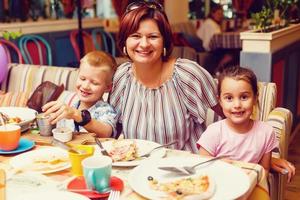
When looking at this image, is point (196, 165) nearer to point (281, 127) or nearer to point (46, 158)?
point (46, 158)

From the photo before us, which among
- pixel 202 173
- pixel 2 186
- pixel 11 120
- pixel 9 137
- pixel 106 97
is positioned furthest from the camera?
pixel 106 97

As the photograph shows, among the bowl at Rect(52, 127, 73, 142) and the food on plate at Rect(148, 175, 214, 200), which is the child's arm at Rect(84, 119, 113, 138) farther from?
the food on plate at Rect(148, 175, 214, 200)

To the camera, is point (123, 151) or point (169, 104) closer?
point (123, 151)

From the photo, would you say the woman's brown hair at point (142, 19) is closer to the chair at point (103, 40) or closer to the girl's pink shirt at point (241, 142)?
the girl's pink shirt at point (241, 142)

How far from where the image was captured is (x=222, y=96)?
1846 millimetres

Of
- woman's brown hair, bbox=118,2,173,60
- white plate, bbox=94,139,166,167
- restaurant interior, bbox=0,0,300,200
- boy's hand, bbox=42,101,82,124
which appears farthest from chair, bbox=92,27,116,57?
white plate, bbox=94,139,166,167

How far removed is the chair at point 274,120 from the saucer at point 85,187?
2.70 ft

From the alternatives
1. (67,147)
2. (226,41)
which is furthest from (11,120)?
(226,41)

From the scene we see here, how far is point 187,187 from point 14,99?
1885 millimetres

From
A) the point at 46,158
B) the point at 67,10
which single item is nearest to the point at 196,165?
the point at 46,158

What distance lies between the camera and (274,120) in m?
2.09

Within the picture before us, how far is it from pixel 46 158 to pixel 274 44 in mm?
2595

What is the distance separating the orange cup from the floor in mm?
2216

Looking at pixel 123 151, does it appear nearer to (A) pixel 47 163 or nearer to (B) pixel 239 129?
(A) pixel 47 163
